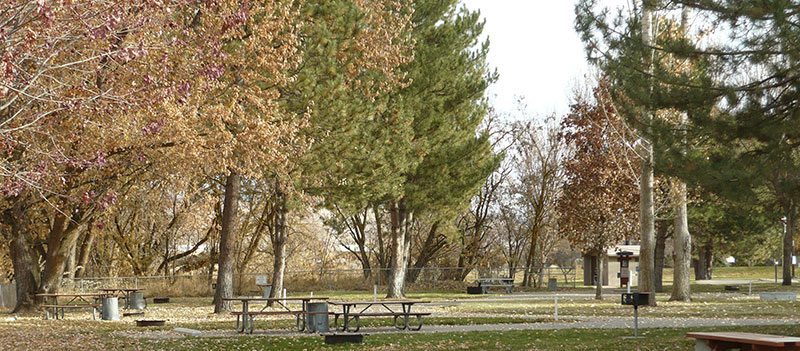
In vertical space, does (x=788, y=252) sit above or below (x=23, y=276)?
above

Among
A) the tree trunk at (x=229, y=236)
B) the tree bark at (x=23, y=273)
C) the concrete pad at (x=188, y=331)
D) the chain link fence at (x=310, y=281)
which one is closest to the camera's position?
the concrete pad at (x=188, y=331)

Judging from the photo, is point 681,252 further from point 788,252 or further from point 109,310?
point 788,252

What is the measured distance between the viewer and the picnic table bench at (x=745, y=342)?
9297mm

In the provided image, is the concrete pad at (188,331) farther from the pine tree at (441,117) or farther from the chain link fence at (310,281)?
the chain link fence at (310,281)

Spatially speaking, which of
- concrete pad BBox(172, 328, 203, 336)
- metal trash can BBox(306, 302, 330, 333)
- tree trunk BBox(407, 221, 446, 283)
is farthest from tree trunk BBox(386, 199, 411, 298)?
concrete pad BBox(172, 328, 203, 336)

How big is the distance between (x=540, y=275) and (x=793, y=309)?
69.3ft

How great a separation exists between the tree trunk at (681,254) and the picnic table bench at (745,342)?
A: 17.0 m

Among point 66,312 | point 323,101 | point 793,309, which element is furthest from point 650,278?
point 66,312

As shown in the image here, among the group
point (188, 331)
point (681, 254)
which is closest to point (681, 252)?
point (681, 254)

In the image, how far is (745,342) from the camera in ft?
31.7

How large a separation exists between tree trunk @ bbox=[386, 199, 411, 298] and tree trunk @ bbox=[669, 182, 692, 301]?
10.3 m

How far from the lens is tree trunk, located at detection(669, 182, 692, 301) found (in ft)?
89.6

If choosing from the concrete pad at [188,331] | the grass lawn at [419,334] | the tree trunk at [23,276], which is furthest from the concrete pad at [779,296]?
the tree trunk at [23,276]

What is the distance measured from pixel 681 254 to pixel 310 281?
18958 millimetres
